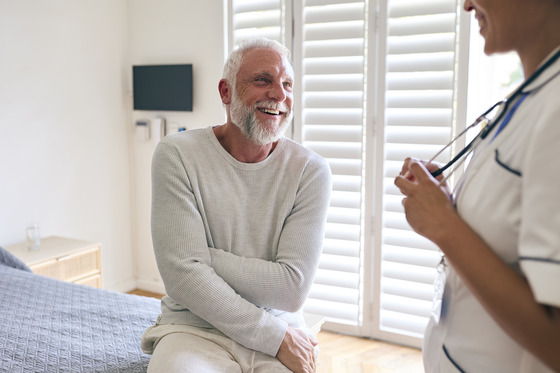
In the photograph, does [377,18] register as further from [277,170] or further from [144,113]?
[144,113]

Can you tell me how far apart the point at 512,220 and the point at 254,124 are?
1.05 m

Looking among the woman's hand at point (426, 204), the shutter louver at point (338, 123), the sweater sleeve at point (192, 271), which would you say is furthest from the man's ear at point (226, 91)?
the shutter louver at point (338, 123)

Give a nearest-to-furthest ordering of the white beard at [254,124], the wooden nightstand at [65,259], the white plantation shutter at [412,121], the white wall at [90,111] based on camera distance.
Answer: the white beard at [254,124] → the white plantation shutter at [412,121] → the wooden nightstand at [65,259] → the white wall at [90,111]

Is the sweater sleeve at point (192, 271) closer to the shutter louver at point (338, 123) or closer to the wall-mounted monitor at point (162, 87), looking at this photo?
the shutter louver at point (338, 123)

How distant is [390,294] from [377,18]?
1.59m

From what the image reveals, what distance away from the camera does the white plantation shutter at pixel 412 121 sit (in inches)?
105

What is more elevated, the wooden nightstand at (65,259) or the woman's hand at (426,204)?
the woman's hand at (426,204)

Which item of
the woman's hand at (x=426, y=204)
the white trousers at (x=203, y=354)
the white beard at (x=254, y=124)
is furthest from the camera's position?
the white beard at (x=254, y=124)

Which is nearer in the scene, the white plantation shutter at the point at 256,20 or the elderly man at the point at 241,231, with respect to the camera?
the elderly man at the point at 241,231

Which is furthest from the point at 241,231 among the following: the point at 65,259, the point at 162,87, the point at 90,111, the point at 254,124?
the point at 90,111

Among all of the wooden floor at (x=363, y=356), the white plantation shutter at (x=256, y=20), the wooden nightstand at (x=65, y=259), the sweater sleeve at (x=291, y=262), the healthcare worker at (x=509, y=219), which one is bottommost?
the wooden floor at (x=363, y=356)

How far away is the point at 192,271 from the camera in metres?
1.44

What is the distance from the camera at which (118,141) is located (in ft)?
12.3

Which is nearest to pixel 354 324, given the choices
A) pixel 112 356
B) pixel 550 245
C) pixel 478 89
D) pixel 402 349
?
pixel 402 349
